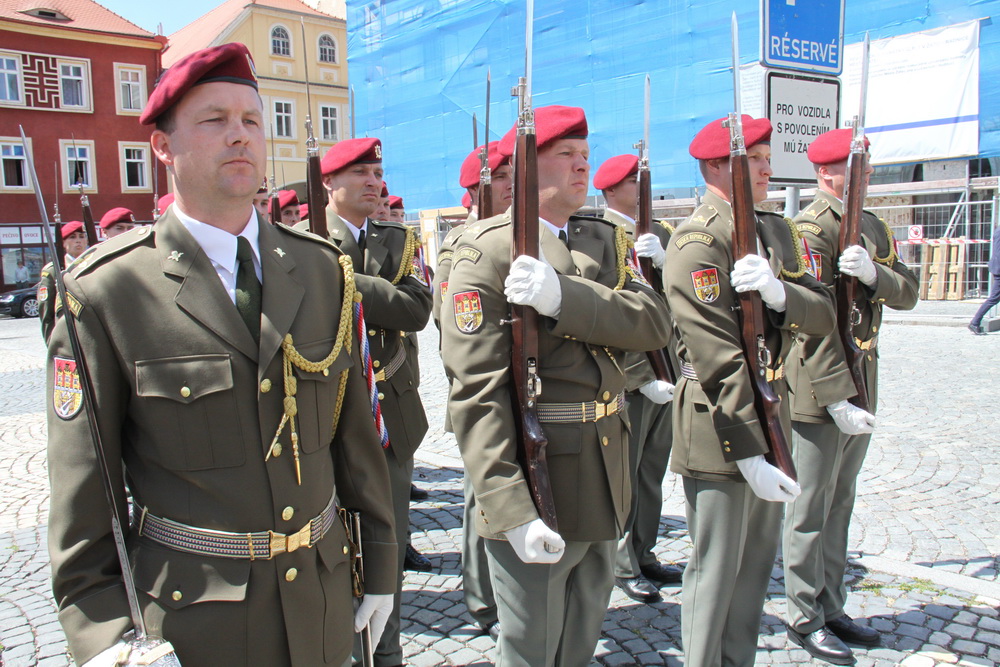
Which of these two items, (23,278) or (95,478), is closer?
(95,478)

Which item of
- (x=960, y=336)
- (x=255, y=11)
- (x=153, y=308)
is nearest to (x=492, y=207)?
(x=153, y=308)

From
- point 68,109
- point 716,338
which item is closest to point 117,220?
point 716,338

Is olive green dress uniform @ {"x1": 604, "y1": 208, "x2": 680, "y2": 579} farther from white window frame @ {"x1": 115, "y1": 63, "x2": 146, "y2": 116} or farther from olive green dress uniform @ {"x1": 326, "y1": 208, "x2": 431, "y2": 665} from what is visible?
white window frame @ {"x1": 115, "y1": 63, "x2": 146, "y2": 116}

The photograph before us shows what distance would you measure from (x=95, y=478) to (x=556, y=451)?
1341mm

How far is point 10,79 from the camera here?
2814 cm

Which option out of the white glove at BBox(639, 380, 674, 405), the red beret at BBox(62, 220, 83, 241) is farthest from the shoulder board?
the red beret at BBox(62, 220, 83, 241)

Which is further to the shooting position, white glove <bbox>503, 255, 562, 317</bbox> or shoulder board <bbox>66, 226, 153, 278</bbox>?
white glove <bbox>503, 255, 562, 317</bbox>

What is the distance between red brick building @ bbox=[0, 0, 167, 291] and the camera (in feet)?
90.3

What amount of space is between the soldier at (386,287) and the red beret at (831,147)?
2073 mm

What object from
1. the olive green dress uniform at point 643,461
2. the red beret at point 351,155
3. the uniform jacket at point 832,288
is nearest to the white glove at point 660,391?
the olive green dress uniform at point 643,461

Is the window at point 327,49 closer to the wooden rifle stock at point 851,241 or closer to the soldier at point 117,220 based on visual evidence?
the soldier at point 117,220

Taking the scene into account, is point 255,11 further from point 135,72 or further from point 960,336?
point 960,336

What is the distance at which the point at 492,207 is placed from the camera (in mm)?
4547

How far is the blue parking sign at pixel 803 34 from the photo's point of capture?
14.0 ft
